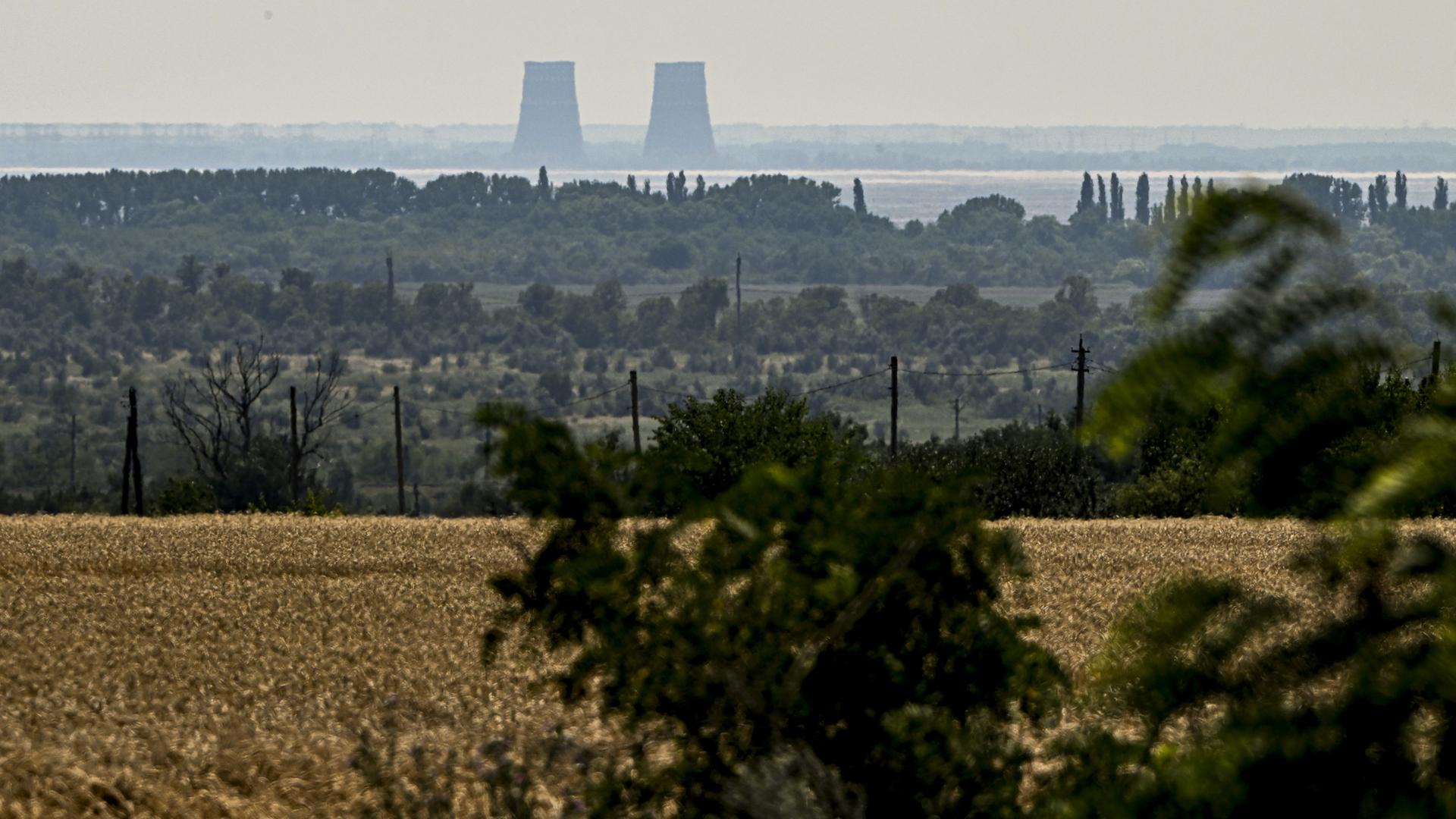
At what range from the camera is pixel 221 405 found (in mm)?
85812

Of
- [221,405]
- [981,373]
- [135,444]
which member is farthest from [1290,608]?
[981,373]

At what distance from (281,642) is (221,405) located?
72.2 m

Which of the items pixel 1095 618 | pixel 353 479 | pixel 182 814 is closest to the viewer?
pixel 182 814

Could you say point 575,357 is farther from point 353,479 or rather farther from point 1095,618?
point 1095,618

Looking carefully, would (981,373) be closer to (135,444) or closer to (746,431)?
(135,444)

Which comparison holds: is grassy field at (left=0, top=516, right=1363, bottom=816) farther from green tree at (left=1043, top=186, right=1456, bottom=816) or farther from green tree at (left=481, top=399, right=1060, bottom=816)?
green tree at (left=1043, top=186, right=1456, bottom=816)

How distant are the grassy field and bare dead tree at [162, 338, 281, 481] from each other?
3239cm

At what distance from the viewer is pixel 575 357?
183125 mm

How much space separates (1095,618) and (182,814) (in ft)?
32.2

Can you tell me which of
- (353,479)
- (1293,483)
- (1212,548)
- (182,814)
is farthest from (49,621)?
(353,479)

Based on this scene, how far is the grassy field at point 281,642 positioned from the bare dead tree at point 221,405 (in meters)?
32.4

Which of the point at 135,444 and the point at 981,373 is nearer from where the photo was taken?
the point at 135,444

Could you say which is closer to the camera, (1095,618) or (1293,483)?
(1293,483)

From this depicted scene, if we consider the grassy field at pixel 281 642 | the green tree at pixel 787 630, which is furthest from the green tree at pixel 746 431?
the green tree at pixel 787 630
